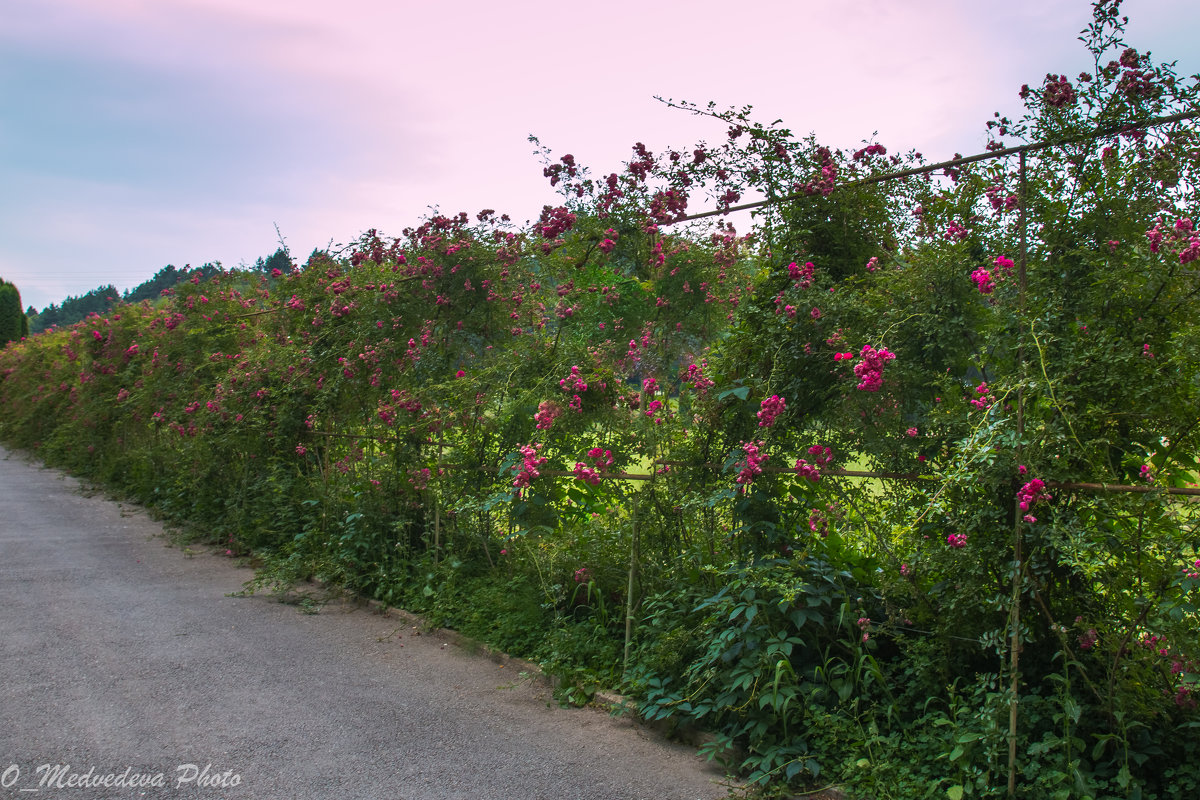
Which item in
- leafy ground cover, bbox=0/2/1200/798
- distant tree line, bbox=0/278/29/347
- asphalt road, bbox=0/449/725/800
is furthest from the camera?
distant tree line, bbox=0/278/29/347

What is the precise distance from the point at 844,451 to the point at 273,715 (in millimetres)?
3201

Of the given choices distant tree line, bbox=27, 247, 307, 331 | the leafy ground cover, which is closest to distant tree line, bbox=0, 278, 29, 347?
distant tree line, bbox=27, 247, 307, 331

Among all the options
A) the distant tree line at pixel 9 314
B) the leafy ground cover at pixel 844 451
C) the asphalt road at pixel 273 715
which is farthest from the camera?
the distant tree line at pixel 9 314

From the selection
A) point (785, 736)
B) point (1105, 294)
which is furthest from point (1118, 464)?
point (785, 736)

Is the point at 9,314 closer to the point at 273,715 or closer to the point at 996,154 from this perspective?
the point at 273,715

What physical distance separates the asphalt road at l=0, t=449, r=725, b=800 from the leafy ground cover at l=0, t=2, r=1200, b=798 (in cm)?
40

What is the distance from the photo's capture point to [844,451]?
3.69 m

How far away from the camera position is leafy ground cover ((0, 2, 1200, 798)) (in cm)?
288

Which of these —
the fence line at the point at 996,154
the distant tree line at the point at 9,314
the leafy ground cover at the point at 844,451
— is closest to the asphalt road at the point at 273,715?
the leafy ground cover at the point at 844,451

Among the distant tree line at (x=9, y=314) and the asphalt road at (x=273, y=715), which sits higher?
the distant tree line at (x=9, y=314)

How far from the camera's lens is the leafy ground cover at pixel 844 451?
2885mm

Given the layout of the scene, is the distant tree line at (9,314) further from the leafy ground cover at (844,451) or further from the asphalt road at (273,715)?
the leafy ground cover at (844,451)

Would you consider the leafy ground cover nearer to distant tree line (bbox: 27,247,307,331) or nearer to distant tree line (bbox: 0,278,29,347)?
distant tree line (bbox: 27,247,307,331)

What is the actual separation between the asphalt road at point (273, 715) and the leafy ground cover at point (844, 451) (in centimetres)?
40
